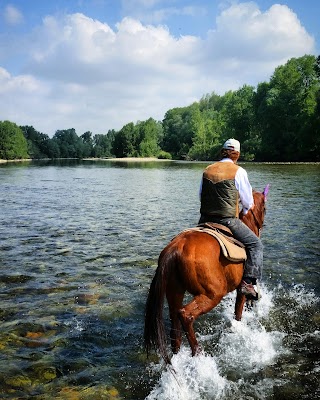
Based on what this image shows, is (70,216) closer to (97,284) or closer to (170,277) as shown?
(97,284)

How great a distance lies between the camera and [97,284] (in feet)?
31.1

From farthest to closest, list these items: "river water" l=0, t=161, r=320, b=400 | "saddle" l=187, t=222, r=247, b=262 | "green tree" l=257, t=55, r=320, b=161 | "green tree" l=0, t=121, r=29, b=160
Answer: "green tree" l=0, t=121, r=29, b=160, "green tree" l=257, t=55, r=320, b=161, "saddle" l=187, t=222, r=247, b=262, "river water" l=0, t=161, r=320, b=400

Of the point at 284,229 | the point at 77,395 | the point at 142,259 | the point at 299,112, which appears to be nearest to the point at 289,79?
the point at 299,112

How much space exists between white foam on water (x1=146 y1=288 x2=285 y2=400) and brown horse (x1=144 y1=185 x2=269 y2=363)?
298 mm

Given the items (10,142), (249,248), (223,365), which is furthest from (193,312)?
(10,142)

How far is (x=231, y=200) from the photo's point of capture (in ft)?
21.0

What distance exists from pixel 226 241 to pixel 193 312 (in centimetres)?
129

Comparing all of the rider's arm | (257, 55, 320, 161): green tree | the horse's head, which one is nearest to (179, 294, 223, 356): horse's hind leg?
the rider's arm

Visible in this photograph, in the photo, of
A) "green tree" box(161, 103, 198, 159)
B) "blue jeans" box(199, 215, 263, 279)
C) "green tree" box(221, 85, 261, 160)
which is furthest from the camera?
"green tree" box(161, 103, 198, 159)

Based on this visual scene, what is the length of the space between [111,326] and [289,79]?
315 ft

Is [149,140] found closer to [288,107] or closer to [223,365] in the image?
[288,107]

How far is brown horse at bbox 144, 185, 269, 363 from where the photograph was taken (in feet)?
18.1

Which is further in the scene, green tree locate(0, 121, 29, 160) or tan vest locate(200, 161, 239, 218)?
green tree locate(0, 121, 29, 160)

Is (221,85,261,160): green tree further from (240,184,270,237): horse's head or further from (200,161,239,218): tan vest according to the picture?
(200,161,239,218): tan vest
